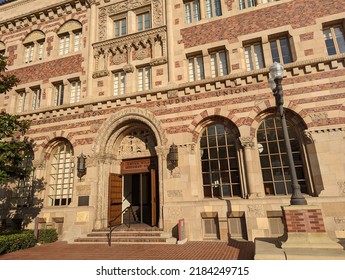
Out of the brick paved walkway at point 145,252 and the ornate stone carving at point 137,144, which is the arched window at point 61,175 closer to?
the ornate stone carving at point 137,144

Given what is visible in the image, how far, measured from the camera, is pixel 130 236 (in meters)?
10.6

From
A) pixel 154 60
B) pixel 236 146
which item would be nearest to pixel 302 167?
pixel 236 146

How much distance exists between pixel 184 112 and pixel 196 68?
110 inches

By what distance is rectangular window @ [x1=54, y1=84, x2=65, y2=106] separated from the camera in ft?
48.9

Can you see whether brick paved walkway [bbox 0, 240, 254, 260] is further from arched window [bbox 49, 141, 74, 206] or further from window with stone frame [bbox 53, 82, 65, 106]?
window with stone frame [bbox 53, 82, 65, 106]

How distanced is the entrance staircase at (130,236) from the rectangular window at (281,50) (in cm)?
992

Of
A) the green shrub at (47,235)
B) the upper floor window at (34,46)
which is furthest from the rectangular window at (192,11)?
the green shrub at (47,235)

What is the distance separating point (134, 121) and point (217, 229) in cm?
693

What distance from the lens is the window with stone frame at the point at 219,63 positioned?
12.2 m

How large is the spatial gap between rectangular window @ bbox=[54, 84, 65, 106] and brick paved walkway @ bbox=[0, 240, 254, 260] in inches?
339

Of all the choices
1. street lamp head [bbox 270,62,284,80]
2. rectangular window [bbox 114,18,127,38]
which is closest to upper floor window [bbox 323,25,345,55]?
street lamp head [bbox 270,62,284,80]

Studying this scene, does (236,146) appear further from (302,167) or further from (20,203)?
(20,203)

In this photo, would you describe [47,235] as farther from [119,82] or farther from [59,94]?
[119,82]

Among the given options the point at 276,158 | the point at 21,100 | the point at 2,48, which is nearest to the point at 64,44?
the point at 21,100
